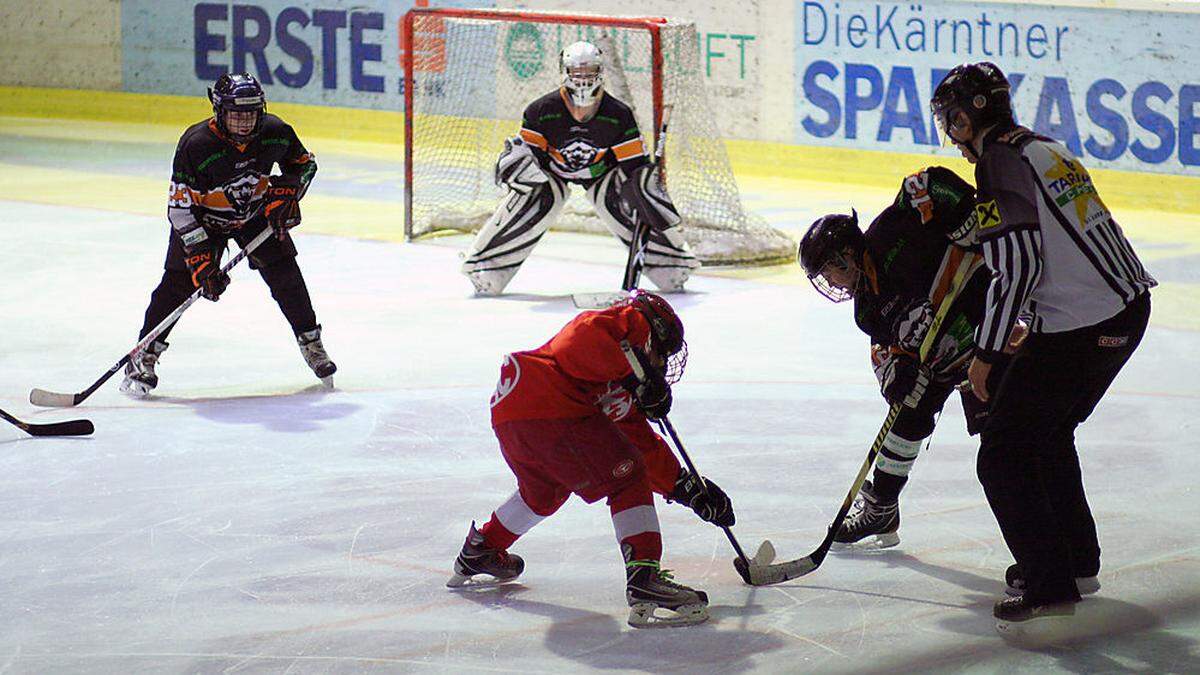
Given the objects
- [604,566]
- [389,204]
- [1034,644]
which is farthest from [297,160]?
[389,204]

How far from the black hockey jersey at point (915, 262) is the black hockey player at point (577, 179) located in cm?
355

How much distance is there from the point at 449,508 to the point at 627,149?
3.12m

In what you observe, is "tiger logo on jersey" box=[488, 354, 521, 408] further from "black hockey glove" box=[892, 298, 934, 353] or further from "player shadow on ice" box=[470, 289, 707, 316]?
"player shadow on ice" box=[470, 289, 707, 316]

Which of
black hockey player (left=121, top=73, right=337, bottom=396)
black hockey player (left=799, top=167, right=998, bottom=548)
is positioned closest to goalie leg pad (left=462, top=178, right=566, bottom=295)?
black hockey player (left=121, top=73, right=337, bottom=396)

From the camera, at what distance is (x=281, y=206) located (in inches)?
211

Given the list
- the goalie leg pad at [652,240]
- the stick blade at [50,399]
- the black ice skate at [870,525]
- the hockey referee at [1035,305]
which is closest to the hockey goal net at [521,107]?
the goalie leg pad at [652,240]

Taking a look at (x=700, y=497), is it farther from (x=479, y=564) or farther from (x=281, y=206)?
(x=281, y=206)

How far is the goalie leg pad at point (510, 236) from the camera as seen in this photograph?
7.23 meters

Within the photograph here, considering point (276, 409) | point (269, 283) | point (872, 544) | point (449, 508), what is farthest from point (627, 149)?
point (872, 544)

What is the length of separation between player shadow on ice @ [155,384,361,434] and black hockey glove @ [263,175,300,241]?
0.50 metres

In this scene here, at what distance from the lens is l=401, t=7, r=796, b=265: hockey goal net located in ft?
27.0

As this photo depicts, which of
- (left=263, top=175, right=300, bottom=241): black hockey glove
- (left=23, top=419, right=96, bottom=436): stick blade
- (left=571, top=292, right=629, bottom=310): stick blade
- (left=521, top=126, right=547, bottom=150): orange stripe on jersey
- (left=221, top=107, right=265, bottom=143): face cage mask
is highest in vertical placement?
(left=221, top=107, right=265, bottom=143): face cage mask

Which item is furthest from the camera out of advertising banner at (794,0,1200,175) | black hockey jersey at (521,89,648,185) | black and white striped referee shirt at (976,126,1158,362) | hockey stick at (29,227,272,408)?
advertising banner at (794,0,1200,175)

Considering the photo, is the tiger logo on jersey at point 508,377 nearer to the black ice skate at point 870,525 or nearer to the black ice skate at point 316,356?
the black ice skate at point 870,525
